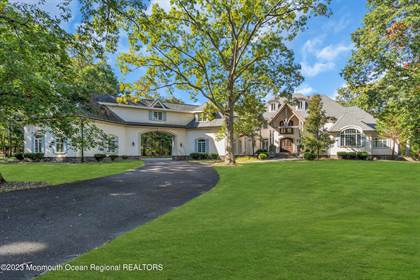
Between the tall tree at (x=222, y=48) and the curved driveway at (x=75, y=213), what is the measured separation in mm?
11487

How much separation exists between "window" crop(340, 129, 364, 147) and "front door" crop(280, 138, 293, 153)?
634cm

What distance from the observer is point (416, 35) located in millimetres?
15625

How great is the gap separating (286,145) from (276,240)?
108 feet

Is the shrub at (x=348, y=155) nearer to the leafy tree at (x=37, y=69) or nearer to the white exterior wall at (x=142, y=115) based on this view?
the white exterior wall at (x=142, y=115)

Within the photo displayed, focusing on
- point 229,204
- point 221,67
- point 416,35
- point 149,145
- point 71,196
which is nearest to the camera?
point 229,204

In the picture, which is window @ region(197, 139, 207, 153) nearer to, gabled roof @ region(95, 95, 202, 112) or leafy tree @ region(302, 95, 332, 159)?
gabled roof @ region(95, 95, 202, 112)

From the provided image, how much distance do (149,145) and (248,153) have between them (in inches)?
577

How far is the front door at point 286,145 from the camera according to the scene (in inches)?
1413

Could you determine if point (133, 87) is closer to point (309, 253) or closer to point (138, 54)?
point (138, 54)

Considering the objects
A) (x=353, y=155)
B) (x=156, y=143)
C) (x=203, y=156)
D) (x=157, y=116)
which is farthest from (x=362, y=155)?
(x=156, y=143)

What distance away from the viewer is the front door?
35.9 meters

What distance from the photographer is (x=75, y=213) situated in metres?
7.37

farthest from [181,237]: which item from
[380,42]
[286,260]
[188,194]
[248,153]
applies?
[248,153]

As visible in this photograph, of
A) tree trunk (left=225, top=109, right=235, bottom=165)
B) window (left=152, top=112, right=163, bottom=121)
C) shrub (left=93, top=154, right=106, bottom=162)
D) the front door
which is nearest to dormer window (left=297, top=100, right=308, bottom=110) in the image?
the front door
